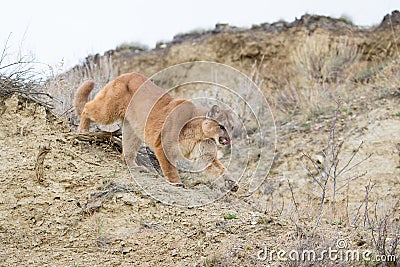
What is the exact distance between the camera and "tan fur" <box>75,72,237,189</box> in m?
6.08

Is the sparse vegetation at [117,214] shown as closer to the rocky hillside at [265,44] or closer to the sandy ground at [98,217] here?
the sandy ground at [98,217]

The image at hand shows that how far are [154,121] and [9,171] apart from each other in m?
1.69

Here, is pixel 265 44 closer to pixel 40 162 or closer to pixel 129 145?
pixel 129 145

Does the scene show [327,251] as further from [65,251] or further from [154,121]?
[154,121]

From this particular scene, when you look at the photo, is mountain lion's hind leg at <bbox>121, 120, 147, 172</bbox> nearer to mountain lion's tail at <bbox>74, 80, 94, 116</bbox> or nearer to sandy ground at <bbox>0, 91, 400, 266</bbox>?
sandy ground at <bbox>0, 91, 400, 266</bbox>

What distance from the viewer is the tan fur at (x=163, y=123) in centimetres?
608

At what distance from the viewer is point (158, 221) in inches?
199

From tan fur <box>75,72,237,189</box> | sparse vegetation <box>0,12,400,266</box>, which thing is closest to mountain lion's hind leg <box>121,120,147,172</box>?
tan fur <box>75,72,237,189</box>

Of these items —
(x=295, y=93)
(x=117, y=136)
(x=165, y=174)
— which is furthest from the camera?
(x=295, y=93)

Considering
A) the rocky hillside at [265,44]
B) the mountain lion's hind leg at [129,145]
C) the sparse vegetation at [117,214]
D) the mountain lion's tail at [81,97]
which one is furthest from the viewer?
the rocky hillside at [265,44]

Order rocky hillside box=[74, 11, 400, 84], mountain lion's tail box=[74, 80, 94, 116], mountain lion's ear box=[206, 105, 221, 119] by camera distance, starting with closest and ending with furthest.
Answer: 1. mountain lion's ear box=[206, 105, 221, 119]
2. mountain lion's tail box=[74, 80, 94, 116]
3. rocky hillside box=[74, 11, 400, 84]

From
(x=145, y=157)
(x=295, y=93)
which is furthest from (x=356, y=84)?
(x=145, y=157)

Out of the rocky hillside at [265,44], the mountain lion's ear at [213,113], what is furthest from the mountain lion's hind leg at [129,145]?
the rocky hillside at [265,44]

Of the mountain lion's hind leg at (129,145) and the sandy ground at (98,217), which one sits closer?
the sandy ground at (98,217)
